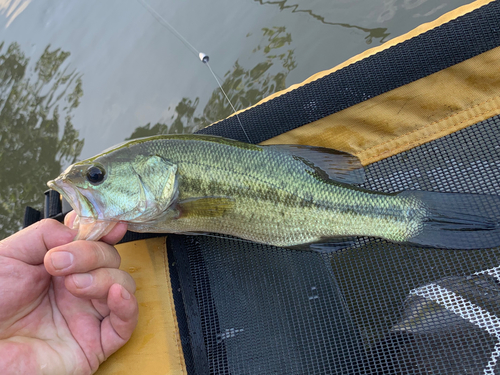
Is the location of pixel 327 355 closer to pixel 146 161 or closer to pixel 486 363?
pixel 486 363

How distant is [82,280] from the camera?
1848 mm

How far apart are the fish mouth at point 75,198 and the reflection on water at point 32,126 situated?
284cm

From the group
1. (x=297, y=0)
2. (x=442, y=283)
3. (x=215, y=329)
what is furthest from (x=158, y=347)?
(x=297, y=0)

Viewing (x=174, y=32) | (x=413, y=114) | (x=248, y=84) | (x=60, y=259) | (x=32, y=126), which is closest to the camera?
(x=60, y=259)

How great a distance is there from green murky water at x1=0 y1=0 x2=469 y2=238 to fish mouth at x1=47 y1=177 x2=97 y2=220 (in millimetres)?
2374

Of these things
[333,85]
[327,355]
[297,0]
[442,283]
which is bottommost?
[327,355]

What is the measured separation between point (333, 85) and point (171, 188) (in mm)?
1260

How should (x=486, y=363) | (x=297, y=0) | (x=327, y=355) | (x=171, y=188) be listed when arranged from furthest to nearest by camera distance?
(x=297, y=0) → (x=171, y=188) → (x=327, y=355) → (x=486, y=363)

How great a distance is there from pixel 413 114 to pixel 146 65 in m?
3.82

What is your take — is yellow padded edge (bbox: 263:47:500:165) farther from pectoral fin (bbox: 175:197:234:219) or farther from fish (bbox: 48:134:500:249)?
pectoral fin (bbox: 175:197:234:219)

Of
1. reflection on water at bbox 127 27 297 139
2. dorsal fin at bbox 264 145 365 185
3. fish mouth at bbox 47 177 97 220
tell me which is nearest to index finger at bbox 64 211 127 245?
fish mouth at bbox 47 177 97 220

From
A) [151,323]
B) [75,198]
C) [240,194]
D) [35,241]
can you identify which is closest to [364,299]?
[240,194]

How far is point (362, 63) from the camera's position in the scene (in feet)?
7.34

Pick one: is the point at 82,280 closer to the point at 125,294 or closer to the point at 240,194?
the point at 125,294
